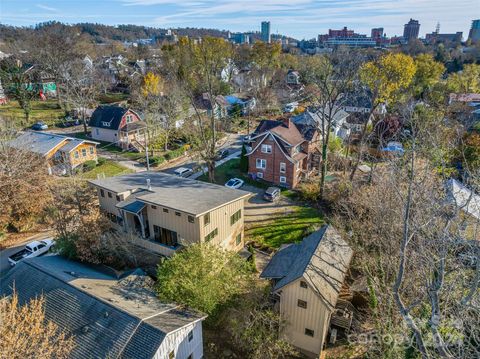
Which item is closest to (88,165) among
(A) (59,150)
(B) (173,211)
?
(A) (59,150)

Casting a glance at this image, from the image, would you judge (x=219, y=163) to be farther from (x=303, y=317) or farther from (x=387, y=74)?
(x=303, y=317)

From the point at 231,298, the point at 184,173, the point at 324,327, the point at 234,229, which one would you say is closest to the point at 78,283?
the point at 231,298

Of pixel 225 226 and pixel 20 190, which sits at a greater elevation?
pixel 20 190

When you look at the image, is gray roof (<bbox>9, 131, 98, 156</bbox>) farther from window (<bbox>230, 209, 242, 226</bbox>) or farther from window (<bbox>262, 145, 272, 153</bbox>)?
window (<bbox>230, 209, 242, 226</bbox>)

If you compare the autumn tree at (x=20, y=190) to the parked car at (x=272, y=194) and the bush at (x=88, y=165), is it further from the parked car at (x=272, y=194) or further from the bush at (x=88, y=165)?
the parked car at (x=272, y=194)

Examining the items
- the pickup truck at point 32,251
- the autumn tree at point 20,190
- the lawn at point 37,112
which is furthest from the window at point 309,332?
the lawn at point 37,112

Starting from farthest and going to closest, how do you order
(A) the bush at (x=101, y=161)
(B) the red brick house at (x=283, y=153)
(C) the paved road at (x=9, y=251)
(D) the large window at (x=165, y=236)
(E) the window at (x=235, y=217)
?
(A) the bush at (x=101, y=161)
(B) the red brick house at (x=283, y=153)
(E) the window at (x=235, y=217)
(C) the paved road at (x=9, y=251)
(D) the large window at (x=165, y=236)
